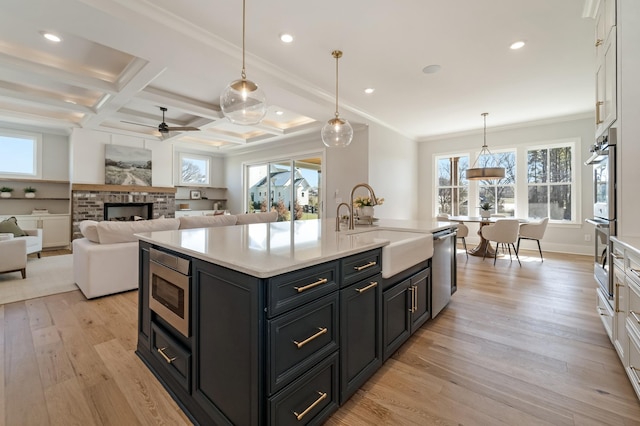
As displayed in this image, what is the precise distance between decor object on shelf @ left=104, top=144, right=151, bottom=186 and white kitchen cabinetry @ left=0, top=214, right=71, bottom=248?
124cm

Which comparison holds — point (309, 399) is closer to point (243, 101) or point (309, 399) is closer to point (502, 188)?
point (243, 101)

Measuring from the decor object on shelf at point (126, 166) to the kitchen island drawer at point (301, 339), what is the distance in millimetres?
7156

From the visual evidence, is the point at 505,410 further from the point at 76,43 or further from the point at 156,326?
the point at 76,43

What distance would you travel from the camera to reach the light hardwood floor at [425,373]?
1.48 m

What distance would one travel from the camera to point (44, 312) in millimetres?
2760

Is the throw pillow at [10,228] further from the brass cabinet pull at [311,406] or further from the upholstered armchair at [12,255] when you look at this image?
the brass cabinet pull at [311,406]

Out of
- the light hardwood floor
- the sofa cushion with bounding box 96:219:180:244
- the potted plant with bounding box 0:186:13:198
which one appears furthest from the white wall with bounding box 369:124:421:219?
the potted plant with bounding box 0:186:13:198

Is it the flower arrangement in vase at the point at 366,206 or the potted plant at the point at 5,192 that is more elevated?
the potted plant at the point at 5,192

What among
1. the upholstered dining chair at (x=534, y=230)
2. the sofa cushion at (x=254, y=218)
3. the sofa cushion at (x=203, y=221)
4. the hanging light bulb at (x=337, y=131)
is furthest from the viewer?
the upholstered dining chair at (x=534, y=230)

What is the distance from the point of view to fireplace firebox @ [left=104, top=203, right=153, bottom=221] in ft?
21.7

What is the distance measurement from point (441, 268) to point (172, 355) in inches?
89.9

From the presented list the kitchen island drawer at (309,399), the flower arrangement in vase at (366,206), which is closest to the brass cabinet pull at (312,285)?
the kitchen island drawer at (309,399)

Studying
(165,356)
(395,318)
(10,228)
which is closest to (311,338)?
(395,318)

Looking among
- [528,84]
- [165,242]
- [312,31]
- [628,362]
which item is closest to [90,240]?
[165,242]
